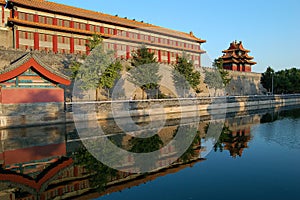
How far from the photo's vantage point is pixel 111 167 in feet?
31.7

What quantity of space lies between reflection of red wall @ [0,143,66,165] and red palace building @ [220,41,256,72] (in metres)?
53.3

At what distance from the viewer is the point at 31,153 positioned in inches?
449

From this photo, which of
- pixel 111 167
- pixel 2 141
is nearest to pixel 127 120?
pixel 2 141

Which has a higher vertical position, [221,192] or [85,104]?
[85,104]

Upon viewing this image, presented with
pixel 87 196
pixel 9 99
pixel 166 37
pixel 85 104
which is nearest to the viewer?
pixel 87 196

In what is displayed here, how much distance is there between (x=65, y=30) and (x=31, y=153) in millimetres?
23991

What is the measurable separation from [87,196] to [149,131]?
10.8 meters

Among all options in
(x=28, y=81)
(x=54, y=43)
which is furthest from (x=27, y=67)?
(x=54, y=43)

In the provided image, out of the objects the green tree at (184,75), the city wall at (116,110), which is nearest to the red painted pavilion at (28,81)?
the city wall at (116,110)

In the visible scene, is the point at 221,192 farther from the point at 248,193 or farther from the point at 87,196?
the point at 87,196

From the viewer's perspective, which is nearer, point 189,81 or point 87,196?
point 87,196

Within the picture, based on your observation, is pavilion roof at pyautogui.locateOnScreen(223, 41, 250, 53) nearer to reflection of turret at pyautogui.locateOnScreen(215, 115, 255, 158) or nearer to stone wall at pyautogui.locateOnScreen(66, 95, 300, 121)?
stone wall at pyautogui.locateOnScreen(66, 95, 300, 121)

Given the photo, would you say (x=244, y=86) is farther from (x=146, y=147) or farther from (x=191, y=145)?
(x=146, y=147)

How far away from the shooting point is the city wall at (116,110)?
58.3 feet
